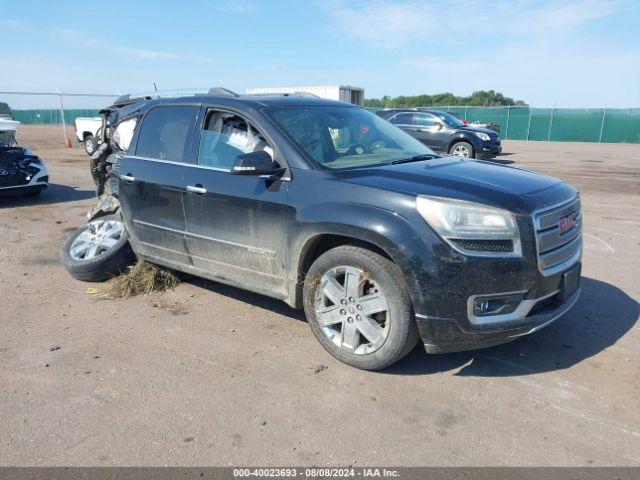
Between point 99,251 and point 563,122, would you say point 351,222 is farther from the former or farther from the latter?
point 563,122

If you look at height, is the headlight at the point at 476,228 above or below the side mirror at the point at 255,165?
below

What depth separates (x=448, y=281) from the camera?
314cm

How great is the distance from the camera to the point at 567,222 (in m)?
3.61

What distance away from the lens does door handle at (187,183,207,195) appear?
4.30 metres

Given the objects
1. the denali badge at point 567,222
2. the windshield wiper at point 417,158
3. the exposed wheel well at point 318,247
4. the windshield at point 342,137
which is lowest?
the exposed wheel well at point 318,247

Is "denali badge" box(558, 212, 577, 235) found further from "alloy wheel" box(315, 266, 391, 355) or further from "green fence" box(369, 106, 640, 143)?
"green fence" box(369, 106, 640, 143)

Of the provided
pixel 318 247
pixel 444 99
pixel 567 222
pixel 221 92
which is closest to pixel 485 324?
pixel 567 222

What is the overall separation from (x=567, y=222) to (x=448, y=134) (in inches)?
542

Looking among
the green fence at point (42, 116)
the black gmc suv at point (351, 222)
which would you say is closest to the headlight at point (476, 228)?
the black gmc suv at point (351, 222)

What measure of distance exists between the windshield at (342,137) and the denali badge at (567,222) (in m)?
1.32

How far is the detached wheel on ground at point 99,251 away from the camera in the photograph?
5.48 m

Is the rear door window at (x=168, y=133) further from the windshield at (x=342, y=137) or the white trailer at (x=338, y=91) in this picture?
the white trailer at (x=338, y=91)

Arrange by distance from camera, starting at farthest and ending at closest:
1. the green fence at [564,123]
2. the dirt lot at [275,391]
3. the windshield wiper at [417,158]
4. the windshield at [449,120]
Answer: the green fence at [564,123]
the windshield at [449,120]
the windshield wiper at [417,158]
the dirt lot at [275,391]

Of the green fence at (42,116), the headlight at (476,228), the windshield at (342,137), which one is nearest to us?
the headlight at (476,228)
